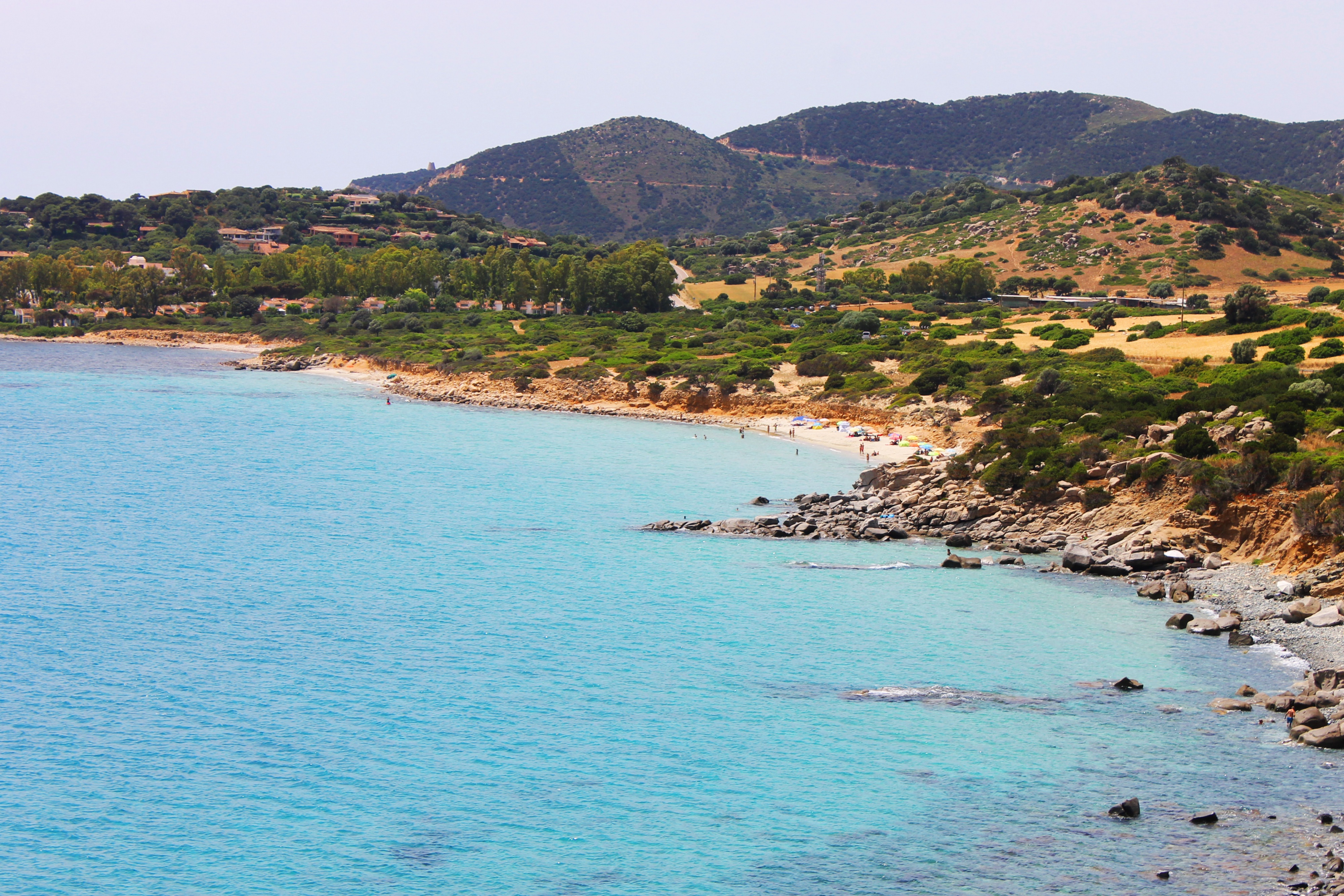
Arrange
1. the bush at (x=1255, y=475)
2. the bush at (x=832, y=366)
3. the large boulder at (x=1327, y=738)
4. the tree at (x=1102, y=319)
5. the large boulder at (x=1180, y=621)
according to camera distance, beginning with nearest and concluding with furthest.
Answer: the large boulder at (x=1327, y=738) < the large boulder at (x=1180, y=621) < the bush at (x=1255, y=475) < the bush at (x=832, y=366) < the tree at (x=1102, y=319)

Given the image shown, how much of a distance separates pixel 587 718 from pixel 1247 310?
221 ft

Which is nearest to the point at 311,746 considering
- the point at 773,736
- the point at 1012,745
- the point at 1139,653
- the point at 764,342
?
the point at 773,736

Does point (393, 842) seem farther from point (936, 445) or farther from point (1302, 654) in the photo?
point (936, 445)

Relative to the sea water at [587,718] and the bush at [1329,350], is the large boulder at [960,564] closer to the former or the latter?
the sea water at [587,718]

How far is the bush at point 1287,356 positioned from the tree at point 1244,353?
0.93m

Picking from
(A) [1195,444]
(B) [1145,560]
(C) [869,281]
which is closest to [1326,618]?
(B) [1145,560]

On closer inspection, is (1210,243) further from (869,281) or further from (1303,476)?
(1303,476)

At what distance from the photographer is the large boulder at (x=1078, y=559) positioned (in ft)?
126

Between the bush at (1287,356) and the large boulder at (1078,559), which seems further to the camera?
the bush at (1287,356)

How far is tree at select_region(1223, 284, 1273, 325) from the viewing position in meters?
77.4

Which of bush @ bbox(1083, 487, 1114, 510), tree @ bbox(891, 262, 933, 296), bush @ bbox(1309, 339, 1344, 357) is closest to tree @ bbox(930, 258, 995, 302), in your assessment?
tree @ bbox(891, 262, 933, 296)

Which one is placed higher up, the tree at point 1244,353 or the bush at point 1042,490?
the tree at point 1244,353

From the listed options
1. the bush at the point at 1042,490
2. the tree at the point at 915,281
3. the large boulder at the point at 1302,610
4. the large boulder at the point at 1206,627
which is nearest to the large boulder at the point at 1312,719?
the large boulder at the point at 1206,627

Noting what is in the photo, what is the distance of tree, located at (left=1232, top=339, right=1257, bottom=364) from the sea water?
3068 cm
